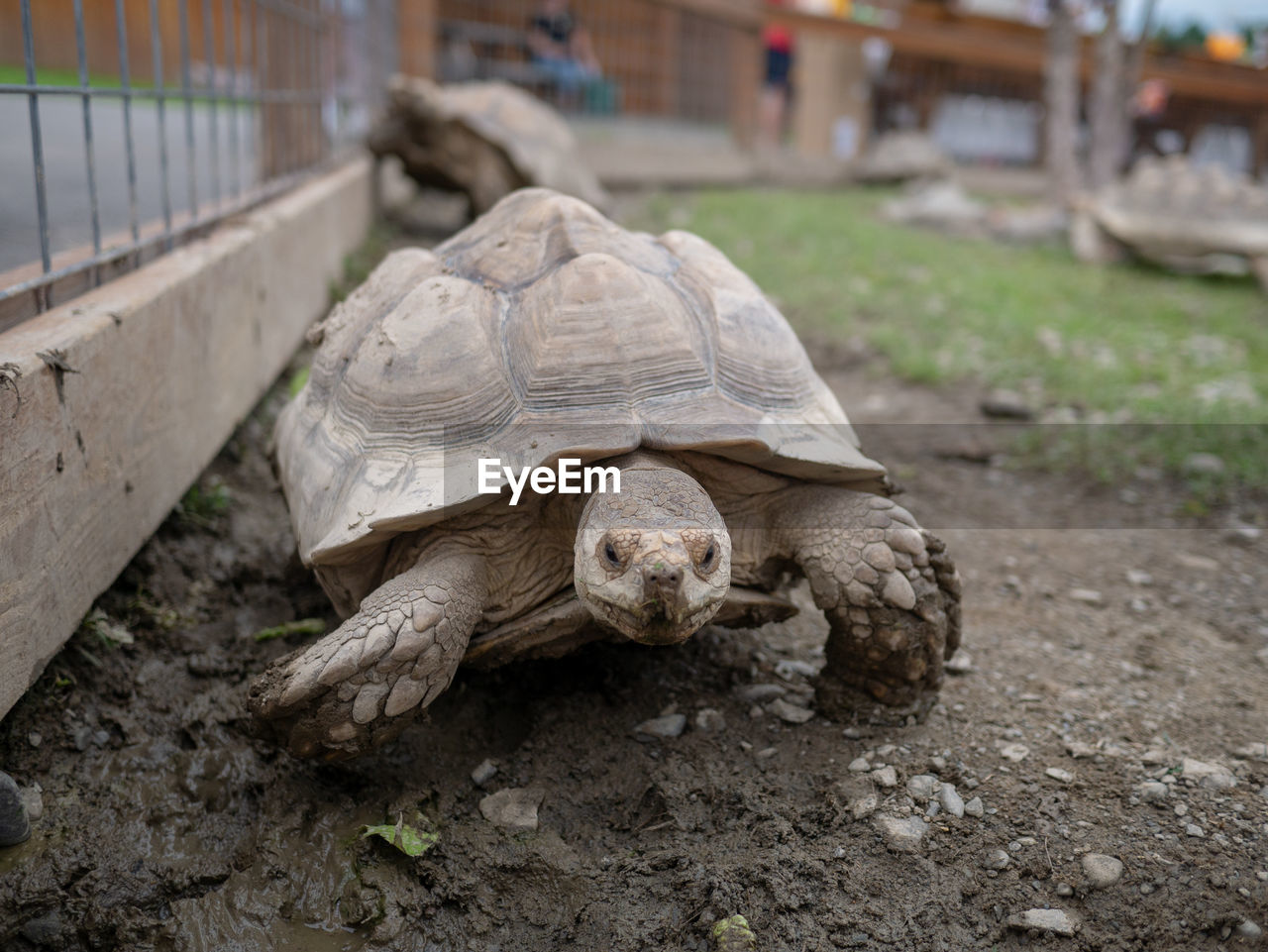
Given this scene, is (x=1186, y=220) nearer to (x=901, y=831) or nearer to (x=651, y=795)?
(x=901, y=831)

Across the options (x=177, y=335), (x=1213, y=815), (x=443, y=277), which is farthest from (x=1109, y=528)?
(x=177, y=335)

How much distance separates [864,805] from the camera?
1.97 metres

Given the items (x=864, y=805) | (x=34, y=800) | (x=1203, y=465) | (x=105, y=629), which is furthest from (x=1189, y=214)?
(x=34, y=800)

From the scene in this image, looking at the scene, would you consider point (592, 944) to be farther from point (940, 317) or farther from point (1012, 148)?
point (1012, 148)

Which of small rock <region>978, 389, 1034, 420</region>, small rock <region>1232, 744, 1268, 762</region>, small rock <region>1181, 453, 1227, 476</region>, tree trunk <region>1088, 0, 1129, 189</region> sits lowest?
small rock <region>1232, 744, 1268, 762</region>

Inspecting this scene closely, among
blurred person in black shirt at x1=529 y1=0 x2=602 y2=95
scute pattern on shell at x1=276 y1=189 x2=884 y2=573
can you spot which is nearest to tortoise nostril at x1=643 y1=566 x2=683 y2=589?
→ scute pattern on shell at x1=276 y1=189 x2=884 y2=573

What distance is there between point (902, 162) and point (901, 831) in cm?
1158

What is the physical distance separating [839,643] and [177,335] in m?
1.84

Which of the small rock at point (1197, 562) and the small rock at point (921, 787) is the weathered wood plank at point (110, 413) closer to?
the small rock at point (921, 787)

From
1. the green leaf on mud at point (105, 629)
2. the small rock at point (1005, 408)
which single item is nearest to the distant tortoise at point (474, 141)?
the small rock at point (1005, 408)

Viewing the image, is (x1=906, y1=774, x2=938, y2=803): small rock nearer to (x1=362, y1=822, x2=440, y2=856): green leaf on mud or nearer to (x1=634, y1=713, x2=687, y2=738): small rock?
(x1=634, y1=713, x2=687, y2=738): small rock

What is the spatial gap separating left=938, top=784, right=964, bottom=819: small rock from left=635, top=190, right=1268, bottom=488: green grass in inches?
86.6

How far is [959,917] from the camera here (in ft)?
5.67

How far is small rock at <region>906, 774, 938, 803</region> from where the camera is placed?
6.55 feet
